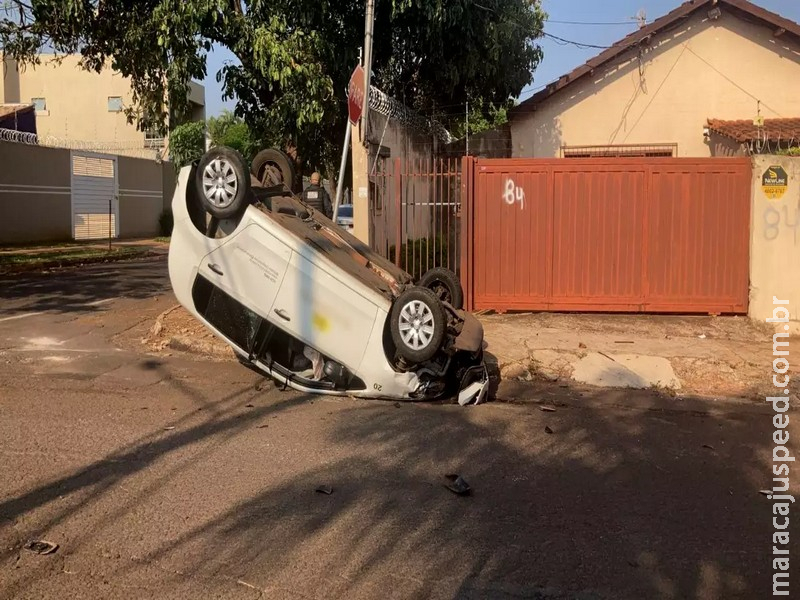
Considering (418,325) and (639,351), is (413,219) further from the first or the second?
(418,325)

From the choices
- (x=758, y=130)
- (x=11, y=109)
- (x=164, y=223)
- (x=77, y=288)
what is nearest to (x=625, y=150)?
(x=758, y=130)

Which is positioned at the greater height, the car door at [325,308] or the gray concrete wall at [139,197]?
the gray concrete wall at [139,197]

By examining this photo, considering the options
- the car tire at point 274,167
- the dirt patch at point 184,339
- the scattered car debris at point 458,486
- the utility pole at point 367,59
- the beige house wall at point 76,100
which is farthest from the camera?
the beige house wall at point 76,100

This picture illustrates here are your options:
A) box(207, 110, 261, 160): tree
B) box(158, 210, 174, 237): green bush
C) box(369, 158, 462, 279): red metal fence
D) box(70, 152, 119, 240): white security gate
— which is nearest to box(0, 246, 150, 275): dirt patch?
box(70, 152, 119, 240): white security gate

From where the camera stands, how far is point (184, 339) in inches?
341

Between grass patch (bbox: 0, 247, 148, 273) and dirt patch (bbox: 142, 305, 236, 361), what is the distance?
836 cm

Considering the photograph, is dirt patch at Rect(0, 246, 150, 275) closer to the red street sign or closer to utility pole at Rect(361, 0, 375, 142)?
utility pole at Rect(361, 0, 375, 142)

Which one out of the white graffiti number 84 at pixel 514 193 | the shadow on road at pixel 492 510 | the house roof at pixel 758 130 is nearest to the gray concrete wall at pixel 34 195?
the white graffiti number 84 at pixel 514 193

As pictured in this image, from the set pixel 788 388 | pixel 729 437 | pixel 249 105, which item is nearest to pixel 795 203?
pixel 788 388

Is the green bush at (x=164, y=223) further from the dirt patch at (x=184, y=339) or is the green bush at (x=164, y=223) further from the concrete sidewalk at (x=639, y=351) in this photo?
the concrete sidewalk at (x=639, y=351)

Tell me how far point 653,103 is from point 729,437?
919 cm

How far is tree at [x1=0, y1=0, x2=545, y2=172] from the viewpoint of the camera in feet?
33.2

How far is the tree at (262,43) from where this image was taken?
33.2ft

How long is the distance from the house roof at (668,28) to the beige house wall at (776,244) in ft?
16.0
